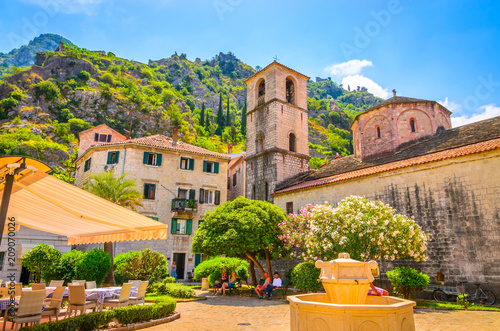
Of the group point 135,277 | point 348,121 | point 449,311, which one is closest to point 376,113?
point 449,311

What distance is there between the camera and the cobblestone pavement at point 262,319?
8.20m

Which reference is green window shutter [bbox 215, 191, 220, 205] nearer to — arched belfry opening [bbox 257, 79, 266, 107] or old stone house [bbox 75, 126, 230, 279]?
old stone house [bbox 75, 126, 230, 279]

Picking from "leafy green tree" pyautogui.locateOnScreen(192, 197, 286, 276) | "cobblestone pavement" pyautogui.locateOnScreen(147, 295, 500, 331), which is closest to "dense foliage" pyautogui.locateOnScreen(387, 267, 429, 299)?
"cobblestone pavement" pyautogui.locateOnScreen(147, 295, 500, 331)

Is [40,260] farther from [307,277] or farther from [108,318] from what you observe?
[307,277]

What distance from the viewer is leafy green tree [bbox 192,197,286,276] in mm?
16203

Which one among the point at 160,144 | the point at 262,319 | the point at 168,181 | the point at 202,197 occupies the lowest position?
the point at 262,319

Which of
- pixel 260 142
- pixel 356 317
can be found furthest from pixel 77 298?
pixel 260 142

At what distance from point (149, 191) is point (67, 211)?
69.6 feet

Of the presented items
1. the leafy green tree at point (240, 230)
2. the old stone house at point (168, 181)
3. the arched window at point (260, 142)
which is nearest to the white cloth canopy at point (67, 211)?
the leafy green tree at point (240, 230)

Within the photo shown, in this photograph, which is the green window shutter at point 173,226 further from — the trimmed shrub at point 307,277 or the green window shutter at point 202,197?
the trimmed shrub at point 307,277

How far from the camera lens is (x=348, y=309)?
5156mm

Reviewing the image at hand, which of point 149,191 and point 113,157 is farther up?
point 113,157

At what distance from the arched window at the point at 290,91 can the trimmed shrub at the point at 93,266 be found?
69.7ft

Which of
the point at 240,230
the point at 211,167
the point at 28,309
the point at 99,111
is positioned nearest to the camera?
the point at 28,309
